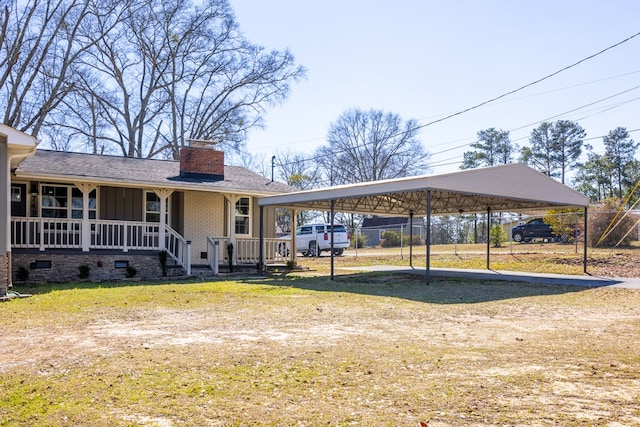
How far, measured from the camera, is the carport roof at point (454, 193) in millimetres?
14586

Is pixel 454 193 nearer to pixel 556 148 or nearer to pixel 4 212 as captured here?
pixel 4 212

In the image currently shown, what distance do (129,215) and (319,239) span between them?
14.3 metres

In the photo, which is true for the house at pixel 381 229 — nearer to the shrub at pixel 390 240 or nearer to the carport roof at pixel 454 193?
the shrub at pixel 390 240

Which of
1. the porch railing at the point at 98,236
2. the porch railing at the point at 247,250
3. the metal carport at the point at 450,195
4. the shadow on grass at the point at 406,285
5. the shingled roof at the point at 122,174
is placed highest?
the shingled roof at the point at 122,174

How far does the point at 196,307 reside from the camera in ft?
34.9

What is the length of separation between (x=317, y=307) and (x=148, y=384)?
574 centimetres

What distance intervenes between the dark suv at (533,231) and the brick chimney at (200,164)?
62.4 ft

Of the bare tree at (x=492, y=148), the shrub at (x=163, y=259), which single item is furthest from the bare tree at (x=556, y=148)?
the shrub at (x=163, y=259)

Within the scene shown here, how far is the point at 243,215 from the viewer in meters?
20.8

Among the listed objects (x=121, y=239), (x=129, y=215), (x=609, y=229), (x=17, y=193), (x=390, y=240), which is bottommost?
(x=390, y=240)

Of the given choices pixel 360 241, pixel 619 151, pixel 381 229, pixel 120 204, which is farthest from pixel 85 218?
pixel 619 151

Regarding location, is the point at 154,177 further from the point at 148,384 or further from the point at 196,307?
the point at 148,384

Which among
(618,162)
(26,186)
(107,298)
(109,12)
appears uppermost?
(109,12)

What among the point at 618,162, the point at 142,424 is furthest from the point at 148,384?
the point at 618,162
